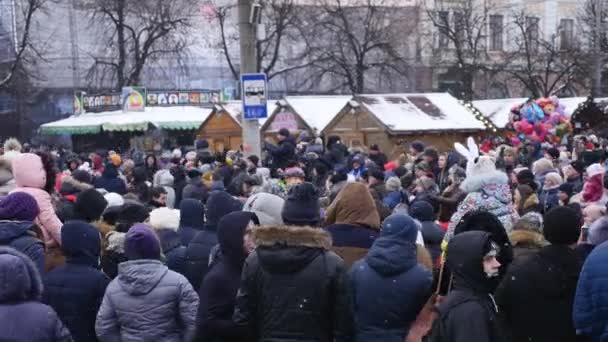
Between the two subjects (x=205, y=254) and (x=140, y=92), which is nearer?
(x=205, y=254)

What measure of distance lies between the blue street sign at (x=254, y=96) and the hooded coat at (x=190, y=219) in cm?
632

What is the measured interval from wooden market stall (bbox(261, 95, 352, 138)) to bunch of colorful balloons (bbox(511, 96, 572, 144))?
15.1 feet

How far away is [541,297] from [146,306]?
2.27 meters

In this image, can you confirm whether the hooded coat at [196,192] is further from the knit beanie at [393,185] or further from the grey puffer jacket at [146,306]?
the grey puffer jacket at [146,306]

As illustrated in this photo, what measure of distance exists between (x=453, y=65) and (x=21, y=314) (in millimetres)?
37713

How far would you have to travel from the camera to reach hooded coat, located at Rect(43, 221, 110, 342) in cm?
524

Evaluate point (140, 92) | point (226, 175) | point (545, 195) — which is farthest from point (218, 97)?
point (545, 195)

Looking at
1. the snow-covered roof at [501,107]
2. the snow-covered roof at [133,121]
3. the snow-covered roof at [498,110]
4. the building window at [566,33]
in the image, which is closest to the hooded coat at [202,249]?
the snow-covered roof at [501,107]

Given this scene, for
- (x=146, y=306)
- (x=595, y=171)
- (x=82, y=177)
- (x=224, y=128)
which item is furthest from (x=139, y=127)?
(x=146, y=306)

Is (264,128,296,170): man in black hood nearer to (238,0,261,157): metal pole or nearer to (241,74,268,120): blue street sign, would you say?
(238,0,261,157): metal pole

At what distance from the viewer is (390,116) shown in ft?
66.9

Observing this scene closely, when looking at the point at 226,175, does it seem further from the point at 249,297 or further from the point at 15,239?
the point at 249,297

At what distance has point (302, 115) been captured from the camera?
21.7m

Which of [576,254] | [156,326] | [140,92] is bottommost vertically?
[156,326]
